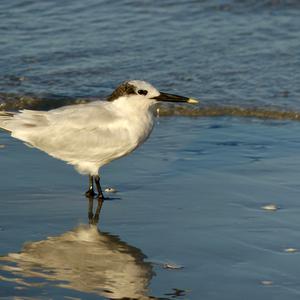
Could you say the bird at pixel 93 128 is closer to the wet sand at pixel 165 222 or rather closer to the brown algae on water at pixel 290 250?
the wet sand at pixel 165 222

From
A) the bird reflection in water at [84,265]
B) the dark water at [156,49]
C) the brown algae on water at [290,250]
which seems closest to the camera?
the bird reflection in water at [84,265]

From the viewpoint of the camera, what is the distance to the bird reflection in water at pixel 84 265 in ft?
16.0

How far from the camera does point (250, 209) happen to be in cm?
619

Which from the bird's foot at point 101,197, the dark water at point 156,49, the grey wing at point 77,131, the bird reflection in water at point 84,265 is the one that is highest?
the dark water at point 156,49

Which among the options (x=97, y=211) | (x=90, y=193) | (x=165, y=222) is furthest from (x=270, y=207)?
(x=90, y=193)

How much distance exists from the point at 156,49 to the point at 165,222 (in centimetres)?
490

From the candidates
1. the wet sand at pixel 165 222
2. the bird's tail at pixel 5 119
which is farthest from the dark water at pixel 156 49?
the bird's tail at pixel 5 119

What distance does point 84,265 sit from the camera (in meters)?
5.19

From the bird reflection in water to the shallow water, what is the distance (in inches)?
0.4

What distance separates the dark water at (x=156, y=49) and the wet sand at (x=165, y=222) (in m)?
1.41

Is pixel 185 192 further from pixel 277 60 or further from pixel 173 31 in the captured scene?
pixel 173 31

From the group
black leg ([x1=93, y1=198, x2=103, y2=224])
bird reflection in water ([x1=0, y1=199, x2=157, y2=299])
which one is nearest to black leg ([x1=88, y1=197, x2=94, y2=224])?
black leg ([x1=93, y1=198, x2=103, y2=224])

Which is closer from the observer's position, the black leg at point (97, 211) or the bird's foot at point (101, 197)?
the black leg at point (97, 211)

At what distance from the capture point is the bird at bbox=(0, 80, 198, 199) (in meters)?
6.61
